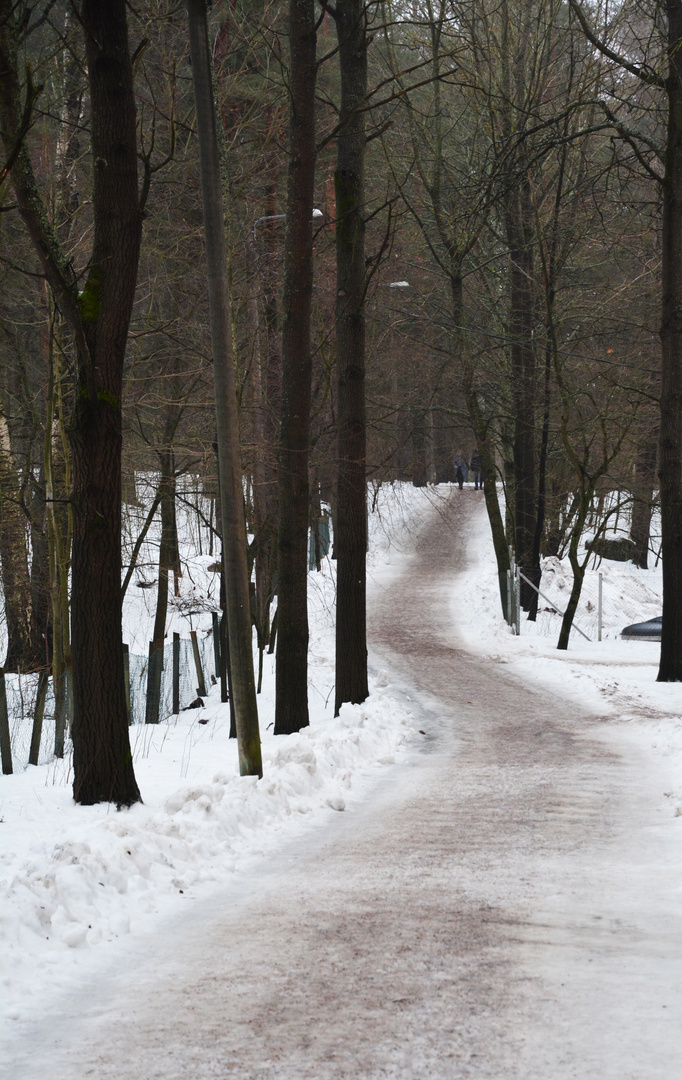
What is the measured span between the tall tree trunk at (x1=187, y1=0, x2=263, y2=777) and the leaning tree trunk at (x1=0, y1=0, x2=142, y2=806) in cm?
120

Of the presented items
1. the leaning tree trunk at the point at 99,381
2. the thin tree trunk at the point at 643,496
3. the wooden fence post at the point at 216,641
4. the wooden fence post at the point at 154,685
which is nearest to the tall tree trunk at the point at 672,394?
the wooden fence post at the point at 154,685

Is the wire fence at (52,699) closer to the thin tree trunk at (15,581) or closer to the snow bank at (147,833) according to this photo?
the thin tree trunk at (15,581)

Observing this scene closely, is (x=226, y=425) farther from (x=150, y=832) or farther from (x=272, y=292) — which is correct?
(x=272, y=292)

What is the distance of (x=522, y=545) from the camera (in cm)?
2569

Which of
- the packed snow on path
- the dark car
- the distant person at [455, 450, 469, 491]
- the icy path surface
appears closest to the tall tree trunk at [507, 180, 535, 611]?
the dark car

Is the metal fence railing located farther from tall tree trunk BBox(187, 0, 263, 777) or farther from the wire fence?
tall tree trunk BBox(187, 0, 263, 777)

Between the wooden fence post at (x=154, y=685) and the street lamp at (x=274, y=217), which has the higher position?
the street lamp at (x=274, y=217)

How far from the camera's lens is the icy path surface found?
3754 mm

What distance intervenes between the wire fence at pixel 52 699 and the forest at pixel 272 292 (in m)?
0.65

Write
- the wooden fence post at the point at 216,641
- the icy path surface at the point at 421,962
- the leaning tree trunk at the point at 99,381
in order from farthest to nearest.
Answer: the wooden fence post at the point at 216,641 → the leaning tree trunk at the point at 99,381 → the icy path surface at the point at 421,962

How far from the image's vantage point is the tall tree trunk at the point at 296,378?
12.0 meters

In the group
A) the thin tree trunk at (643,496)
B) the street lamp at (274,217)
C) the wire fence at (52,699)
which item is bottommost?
the wire fence at (52,699)

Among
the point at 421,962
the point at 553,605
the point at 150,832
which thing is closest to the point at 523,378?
the point at 553,605

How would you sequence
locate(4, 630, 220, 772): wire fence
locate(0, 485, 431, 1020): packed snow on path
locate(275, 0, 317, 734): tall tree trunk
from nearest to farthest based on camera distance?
locate(0, 485, 431, 1020): packed snow on path
locate(275, 0, 317, 734): tall tree trunk
locate(4, 630, 220, 772): wire fence
